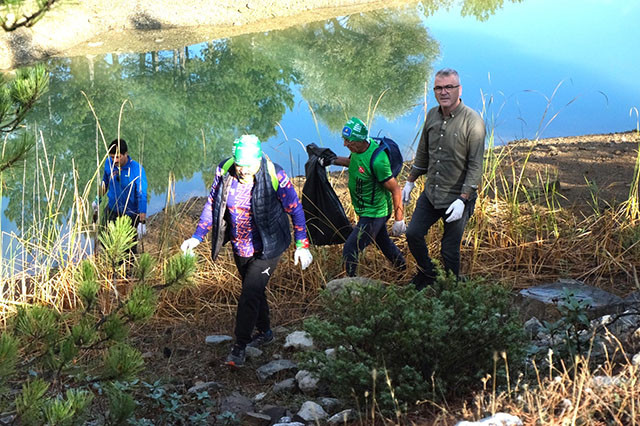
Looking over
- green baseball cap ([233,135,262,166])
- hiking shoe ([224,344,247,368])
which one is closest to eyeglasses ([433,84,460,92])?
green baseball cap ([233,135,262,166])

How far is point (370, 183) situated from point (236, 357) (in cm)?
167

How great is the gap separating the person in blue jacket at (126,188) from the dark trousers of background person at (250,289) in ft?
6.09

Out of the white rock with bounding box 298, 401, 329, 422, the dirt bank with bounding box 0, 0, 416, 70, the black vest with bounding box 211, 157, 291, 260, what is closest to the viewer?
the white rock with bounding box 298, 401, 329, 422

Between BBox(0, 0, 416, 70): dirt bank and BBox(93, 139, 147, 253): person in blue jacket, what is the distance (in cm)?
1037

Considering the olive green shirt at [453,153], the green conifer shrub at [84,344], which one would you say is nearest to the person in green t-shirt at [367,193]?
the olive green shirt at [453,153]

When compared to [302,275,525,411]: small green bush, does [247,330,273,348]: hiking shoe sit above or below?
below

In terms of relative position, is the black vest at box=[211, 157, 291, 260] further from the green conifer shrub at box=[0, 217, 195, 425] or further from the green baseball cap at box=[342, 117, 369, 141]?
the green conifer shrub at box=[0, 217, 195, 425]

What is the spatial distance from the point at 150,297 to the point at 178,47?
16.0 meters

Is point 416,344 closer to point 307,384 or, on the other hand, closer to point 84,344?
point 307,384

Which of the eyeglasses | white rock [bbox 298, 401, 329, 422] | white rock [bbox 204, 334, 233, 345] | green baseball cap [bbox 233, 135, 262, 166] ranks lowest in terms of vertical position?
white rock [bbox 204, 334, 233, 345]

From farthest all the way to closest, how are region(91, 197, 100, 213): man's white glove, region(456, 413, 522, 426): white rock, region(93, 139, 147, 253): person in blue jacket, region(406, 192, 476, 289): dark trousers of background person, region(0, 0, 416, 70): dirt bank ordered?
region(0, 0, 416, 70): dirt bank, region(93, 139, 147, 253): person in blue jacket, region(91, 197, 100, 213): man's white glove, region(406, 192, 476, 289): dark trousers of background person, region(456, 413, 522, 426): white rock

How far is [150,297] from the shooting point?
393 cm

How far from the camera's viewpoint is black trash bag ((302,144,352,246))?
6.62 m

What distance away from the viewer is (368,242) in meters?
6.46
